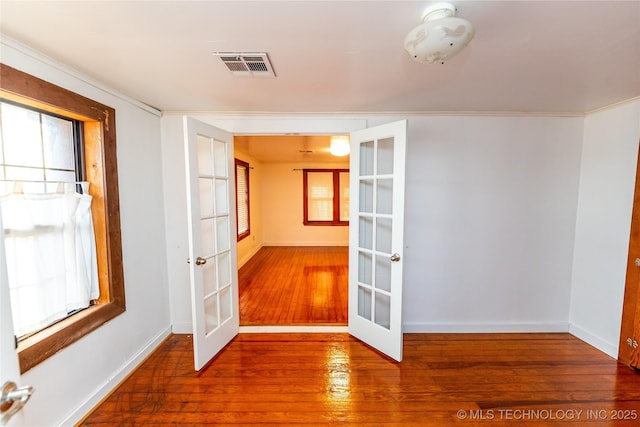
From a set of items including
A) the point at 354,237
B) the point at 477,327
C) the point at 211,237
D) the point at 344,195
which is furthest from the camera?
the point at 344,195

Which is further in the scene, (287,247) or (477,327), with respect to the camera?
(287,247)

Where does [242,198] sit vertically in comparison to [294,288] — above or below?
above

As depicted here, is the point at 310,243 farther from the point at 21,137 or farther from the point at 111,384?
the point at 21,137

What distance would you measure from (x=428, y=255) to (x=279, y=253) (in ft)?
13.1

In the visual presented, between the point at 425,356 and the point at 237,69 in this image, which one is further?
the point at 425,356

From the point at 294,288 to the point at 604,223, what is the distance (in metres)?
3.44

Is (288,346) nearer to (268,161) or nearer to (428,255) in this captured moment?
(428,255)

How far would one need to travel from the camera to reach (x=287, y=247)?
21.7ft

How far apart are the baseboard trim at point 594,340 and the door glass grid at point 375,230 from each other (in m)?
1.92

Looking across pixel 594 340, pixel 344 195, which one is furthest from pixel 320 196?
pixel 594 340

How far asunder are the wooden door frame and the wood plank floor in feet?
0.46

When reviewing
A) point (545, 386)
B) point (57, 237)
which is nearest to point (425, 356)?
point (545, 386)

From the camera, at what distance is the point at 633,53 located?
1.43 metres

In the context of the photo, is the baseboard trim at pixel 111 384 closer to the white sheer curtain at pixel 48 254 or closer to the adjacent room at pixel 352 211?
the adjacent room at pixel 352 211
